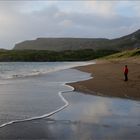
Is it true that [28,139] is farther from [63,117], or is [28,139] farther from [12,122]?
[63,117]

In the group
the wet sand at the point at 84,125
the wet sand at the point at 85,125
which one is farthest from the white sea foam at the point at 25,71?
the wet sand at the point at 84,125

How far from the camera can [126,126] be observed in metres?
13.1

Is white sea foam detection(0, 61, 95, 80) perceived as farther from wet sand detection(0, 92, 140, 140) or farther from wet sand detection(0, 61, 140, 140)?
wet sand detection(0, 92, 140, 140)

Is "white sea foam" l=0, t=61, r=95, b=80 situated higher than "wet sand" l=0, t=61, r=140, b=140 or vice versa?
"wet sand" l=0, t=61, r=140, b=140

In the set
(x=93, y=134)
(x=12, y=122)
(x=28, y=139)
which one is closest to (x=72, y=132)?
(x=93, y=134)

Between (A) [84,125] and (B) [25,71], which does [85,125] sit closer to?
(A) [84,125]

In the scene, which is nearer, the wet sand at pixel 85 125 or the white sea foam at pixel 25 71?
the wet sand at pixel 85 125

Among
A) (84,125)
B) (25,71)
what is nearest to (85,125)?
(84,125)

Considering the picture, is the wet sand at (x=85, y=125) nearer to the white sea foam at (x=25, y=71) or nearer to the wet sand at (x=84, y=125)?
the wet sand at (x=84, y=125)

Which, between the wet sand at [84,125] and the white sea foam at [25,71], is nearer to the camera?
the wet sand at [84,125]

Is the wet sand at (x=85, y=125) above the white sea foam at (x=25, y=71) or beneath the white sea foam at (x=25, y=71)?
above

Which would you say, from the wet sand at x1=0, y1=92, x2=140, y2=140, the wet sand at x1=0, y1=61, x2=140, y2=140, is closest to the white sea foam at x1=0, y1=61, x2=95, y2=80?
the wet sand at x1=0, y1=61, x2=140, y2=140

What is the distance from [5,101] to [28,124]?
260 inches

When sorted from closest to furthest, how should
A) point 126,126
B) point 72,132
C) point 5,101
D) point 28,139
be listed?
point 28,139, point 72,132, point 126,126, point 5,101
